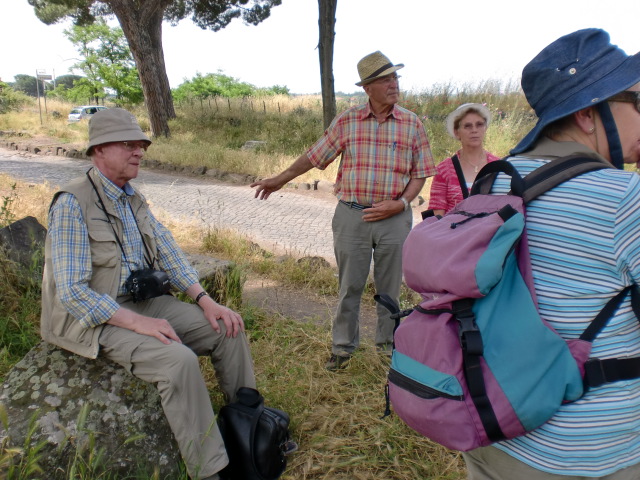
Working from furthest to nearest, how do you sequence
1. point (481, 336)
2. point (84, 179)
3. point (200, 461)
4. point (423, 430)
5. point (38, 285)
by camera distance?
point (38, 285) → point (84, 179) → point (200, 461) → point (423, 430) → point (481, 336)

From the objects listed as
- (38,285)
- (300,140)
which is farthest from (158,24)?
(38,285)

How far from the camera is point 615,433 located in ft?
4.14

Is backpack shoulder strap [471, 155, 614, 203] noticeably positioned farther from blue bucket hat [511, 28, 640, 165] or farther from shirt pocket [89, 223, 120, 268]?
shirt pocket [89, 223, 120, 268]

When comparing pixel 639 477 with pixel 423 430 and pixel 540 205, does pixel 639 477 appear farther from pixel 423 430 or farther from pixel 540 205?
pixel 540 205

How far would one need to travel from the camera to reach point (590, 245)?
1203 millimetres

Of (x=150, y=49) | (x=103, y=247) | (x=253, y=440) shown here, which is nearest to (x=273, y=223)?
(x=103, y=247)

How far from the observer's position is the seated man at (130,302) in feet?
8.38

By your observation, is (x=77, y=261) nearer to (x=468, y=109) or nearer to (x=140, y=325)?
(x=140, y=325)

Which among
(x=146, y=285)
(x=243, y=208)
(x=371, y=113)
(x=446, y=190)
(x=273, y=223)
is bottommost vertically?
(x=273, y=223)

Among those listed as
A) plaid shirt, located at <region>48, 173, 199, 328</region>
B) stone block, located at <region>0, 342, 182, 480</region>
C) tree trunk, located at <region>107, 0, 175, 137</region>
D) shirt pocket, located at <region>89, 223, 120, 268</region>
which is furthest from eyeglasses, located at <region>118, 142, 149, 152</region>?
tree trunk, located at <region>107, 0, 175, 137</region>

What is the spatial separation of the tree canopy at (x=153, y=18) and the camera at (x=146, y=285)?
54.7 feet

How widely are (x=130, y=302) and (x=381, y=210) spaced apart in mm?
1813

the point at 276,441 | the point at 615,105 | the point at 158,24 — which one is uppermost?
the point at 158,24

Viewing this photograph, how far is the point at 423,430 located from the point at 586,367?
0.41 metres
